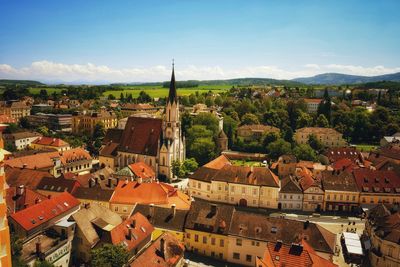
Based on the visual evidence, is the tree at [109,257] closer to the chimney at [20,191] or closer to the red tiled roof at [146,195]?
the red tiled roof at [146,195]

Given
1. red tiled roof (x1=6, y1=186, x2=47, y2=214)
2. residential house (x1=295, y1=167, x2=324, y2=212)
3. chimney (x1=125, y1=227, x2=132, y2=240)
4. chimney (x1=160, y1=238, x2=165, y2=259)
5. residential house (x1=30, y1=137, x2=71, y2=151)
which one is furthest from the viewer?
residential house (x1=30, y1=137, x2=71, y2=151)

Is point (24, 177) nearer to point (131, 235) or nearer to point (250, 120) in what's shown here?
point (131, 235)

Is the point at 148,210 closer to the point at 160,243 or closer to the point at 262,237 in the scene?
Result: the point at 160,243

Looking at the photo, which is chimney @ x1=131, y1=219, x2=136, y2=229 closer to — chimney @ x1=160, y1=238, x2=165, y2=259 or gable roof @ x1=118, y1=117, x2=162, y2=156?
chimney @ x1=160, y1=238, x2=165, y2=259

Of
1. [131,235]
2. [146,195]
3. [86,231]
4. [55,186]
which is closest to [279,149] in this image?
[146,195]

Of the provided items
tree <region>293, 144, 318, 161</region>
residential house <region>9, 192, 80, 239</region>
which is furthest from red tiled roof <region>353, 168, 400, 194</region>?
residential house <region>9, 192, 80, 239</region>

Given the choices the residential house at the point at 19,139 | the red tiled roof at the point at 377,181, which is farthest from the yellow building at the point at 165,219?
the residential house at the point at 19,139

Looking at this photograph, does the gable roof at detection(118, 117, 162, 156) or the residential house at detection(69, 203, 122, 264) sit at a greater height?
the gable roof at detection(118, 117, 162, 156)
